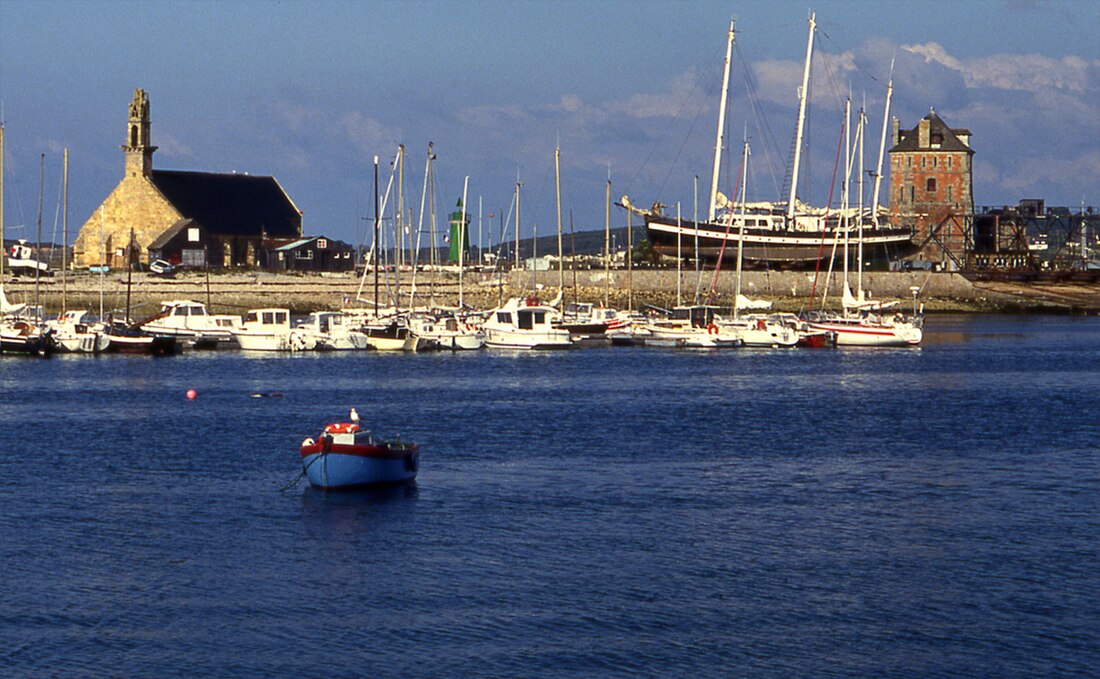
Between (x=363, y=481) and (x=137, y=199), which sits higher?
(x=137, y=199)

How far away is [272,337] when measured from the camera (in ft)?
267

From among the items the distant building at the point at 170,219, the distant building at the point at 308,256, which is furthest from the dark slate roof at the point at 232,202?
the distant building at the point at 308,256

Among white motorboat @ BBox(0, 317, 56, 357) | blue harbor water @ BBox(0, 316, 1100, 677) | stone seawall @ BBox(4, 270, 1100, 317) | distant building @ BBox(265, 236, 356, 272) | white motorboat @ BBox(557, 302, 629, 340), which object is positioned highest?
distant building @ BBox(265, 236, 356, 272)

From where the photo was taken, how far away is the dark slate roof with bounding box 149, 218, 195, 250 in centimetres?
12938

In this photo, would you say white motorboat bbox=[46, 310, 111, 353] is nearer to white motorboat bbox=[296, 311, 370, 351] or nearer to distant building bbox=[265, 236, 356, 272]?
white motorboat bbox=[296, 311, 370, 351]

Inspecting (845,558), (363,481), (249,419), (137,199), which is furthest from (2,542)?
(137,199)

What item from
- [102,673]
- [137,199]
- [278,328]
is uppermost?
[137,199]

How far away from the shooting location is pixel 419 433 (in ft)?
155

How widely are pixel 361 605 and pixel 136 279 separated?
95087mm

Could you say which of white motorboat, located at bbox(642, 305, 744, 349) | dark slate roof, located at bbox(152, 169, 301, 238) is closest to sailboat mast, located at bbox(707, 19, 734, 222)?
white motorboat, located at bbox(642, 305, 744, 349)

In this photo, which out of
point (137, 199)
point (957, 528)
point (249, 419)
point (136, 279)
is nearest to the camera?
point (957, 528)

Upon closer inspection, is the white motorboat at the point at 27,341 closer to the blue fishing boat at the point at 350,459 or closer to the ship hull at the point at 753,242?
the blue fishing boat at the point at 350,459

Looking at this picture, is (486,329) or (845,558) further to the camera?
(486,329)

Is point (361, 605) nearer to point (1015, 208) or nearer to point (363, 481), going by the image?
point (363, 481)
